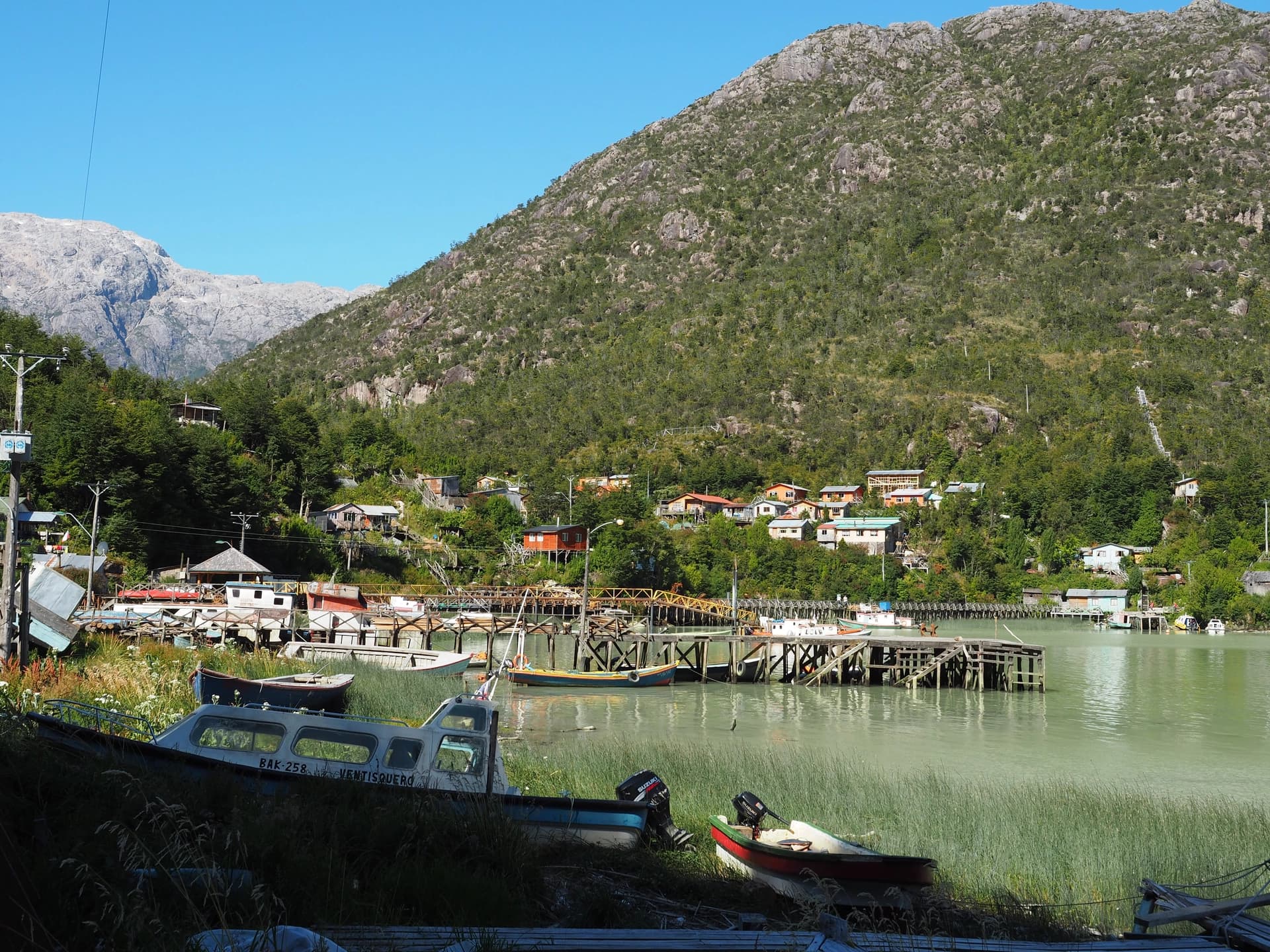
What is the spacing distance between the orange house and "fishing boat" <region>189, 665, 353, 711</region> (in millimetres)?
64109

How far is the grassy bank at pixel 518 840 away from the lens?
6.84 metres

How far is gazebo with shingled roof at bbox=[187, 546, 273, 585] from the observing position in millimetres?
60656

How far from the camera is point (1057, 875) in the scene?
13906 mm

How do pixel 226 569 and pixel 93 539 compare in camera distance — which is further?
pixel 226 569

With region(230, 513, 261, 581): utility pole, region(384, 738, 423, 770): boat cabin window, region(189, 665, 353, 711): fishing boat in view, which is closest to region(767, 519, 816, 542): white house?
region(230, 513, 261, 581): utility pole

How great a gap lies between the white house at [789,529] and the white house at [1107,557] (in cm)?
2999

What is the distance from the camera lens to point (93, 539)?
49.1m

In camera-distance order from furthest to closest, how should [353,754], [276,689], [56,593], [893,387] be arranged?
1. [893,387]
2. [56,593]
3. [276,689]
4. [353,754]

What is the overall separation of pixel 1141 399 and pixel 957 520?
37.9 meters

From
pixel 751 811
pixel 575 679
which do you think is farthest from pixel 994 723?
pixel 751 811

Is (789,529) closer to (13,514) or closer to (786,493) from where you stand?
(786,493)

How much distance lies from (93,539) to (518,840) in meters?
46.2

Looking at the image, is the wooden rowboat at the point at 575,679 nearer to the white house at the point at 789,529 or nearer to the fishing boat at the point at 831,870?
the fishing boat at the point at 831,870

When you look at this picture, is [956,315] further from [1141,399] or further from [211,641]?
[211,641]
